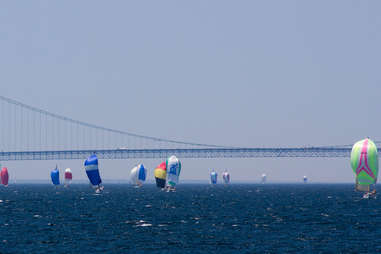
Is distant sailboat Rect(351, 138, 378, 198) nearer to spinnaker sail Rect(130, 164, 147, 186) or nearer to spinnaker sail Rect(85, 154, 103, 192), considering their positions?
spinnaker sail Rect(85, 154, 103, 192)

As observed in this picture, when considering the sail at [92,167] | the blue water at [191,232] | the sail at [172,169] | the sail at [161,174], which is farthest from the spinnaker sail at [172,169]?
the blue water at [191,232]

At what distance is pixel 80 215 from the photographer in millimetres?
53594

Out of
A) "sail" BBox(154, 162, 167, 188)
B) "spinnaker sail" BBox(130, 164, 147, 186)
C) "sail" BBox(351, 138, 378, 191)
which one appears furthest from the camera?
"spinnaker sail" BBox(130, 164, 147, 186)

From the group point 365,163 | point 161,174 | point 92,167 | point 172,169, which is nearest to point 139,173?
point 161,174

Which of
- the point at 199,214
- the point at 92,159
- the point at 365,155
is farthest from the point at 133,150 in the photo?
the point at 199,214

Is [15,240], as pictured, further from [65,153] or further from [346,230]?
[65,153]

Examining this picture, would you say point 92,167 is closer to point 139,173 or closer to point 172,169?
point 172,169

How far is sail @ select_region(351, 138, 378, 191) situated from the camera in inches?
3164

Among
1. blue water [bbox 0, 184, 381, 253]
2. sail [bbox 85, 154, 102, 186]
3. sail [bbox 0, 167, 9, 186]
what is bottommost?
blue water [bbox 0, 184, 381, 253]

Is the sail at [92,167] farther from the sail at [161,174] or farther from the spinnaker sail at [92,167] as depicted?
the sail at [161,174]

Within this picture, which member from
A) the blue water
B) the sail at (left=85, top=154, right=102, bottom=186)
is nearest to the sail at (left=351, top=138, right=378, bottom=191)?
the blue water

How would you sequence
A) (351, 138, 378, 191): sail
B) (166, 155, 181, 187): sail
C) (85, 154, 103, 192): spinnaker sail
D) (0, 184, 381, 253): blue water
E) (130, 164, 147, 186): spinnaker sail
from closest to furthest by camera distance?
(0, 184, 381, 253): blue water
(351, 138, 378, 191): sail
(85, 154, 103, 192): spinnaker sail
(166, 155, 181, 187): sail
(130, 164, 147, 186): spinnaker sail

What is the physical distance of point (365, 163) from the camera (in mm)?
80250

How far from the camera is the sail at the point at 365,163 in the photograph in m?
80.4
